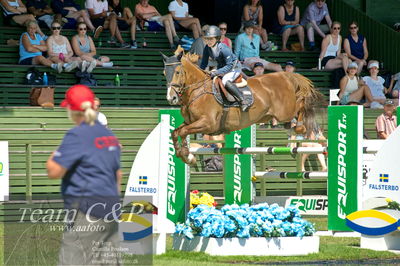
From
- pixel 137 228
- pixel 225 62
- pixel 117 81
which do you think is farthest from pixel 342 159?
pixel 117 81

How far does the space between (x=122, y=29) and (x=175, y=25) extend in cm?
108

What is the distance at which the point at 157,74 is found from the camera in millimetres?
17797

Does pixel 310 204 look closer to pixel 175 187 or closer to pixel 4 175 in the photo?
pixel 175 187

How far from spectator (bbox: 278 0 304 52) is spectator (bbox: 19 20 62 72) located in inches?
204

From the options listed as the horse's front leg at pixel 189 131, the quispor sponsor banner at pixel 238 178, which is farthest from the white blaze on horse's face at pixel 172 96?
the quispor sponsor banner at pixel 238 178

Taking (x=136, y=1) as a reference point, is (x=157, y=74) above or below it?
below

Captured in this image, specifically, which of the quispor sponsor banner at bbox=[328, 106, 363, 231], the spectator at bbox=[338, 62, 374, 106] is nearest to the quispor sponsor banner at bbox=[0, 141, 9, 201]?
the quispor sponsor banner at bbox=[328, 106, 363, 231]

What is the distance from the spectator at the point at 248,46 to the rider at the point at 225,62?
5.64m

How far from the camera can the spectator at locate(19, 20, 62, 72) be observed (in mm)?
16797

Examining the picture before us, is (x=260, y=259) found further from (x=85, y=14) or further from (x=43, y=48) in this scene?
(x=85, y=14)

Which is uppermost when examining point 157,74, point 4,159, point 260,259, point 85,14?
point 85,14

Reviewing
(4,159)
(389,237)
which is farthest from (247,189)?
(4,159)

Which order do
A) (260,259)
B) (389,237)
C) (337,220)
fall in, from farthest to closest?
1. (337,220)
2. (389,237)
3. (260,259)

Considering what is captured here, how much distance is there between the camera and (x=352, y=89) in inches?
699
